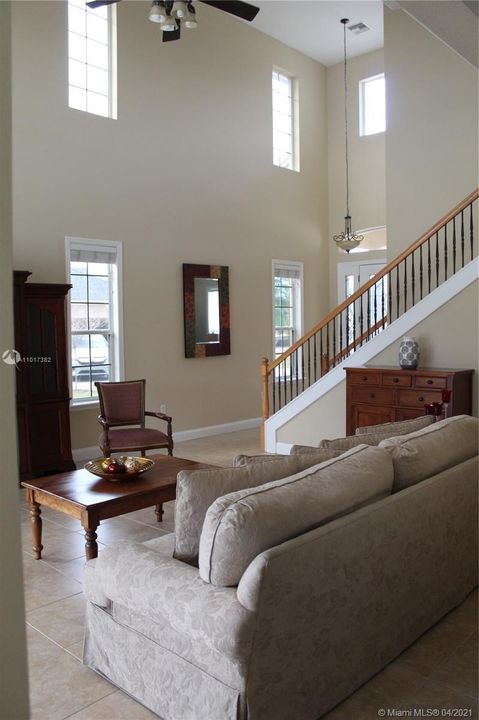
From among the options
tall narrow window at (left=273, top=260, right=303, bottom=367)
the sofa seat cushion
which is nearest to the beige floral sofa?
the sofa seat cushion

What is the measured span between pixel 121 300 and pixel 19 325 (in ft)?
4.73

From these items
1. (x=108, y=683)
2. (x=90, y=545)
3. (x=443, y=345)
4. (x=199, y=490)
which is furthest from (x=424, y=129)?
(x=108, y=683)

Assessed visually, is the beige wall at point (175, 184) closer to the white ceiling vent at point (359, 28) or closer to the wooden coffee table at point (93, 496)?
the white ceiling vent at point (359, 28)

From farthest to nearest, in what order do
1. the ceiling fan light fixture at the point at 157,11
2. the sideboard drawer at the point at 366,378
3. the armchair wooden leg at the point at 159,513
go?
the sideboard drawer at the point at 366,378, the ceiling fan light fixture at the point at 157,11, the armchair wooden leg at the point at 159,513

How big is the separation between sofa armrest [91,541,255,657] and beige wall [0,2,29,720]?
85cm

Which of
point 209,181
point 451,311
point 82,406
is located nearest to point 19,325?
point 82,406

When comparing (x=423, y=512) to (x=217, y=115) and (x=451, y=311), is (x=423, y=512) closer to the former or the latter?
(x=451, y=311)

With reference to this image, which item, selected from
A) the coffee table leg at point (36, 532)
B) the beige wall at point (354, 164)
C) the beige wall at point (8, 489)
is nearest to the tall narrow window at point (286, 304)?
the beige wall at point (354, 164)

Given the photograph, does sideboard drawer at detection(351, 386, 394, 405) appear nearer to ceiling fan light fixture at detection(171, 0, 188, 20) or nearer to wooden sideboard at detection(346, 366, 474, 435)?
wooden sideboard at detection(346, 366, 474, 435)

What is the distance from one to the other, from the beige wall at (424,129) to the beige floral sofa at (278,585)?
14.3ft

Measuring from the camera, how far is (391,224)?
6.67m

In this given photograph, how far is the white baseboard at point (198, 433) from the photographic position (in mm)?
6348

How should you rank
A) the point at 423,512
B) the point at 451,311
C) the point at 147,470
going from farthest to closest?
the point at 451,311 → the point at 147,470 → the point at 423,512

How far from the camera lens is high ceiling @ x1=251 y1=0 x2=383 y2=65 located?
7.55 metres
